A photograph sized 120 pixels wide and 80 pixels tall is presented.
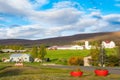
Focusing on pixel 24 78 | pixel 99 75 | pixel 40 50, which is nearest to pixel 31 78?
pixel 24 78

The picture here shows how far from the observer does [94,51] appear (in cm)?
11094

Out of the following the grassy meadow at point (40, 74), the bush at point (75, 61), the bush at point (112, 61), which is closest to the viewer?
the grassy meadow at point (40, 74)

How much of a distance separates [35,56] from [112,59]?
A: 76432mm

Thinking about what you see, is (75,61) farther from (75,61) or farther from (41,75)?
(41,75)

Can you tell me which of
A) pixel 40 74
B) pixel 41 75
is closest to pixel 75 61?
pixel 40 74

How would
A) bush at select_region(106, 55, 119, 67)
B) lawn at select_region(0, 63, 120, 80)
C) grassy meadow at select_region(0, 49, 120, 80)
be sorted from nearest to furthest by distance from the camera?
lawn at select_region(0, 63, 120, 80) → grassy meadow at select_region(0, 49, 120, 80) → bush at select_region(106, 55, 119, 67)

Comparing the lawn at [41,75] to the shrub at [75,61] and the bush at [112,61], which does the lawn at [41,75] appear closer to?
the bush at [112,61]

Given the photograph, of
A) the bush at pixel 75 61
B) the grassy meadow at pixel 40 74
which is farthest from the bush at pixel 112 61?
the grassy meadow at pixel 40 74

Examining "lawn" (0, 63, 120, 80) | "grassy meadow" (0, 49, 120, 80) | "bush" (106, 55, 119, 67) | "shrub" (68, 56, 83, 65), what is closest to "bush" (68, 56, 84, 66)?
"shrub" (68, 56, 83, 65)

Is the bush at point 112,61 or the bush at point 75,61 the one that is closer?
the bush at point 112,61

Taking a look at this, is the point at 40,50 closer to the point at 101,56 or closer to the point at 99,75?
the point at 101,56

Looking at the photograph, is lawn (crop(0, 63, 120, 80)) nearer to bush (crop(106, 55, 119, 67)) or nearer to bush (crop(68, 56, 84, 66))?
bush (crop(106, 55, 119, 67))

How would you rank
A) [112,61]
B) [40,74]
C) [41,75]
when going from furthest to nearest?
[112,61] < [40,74] < [41,75]

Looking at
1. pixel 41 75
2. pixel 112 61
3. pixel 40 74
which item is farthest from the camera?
pixel 112 61
